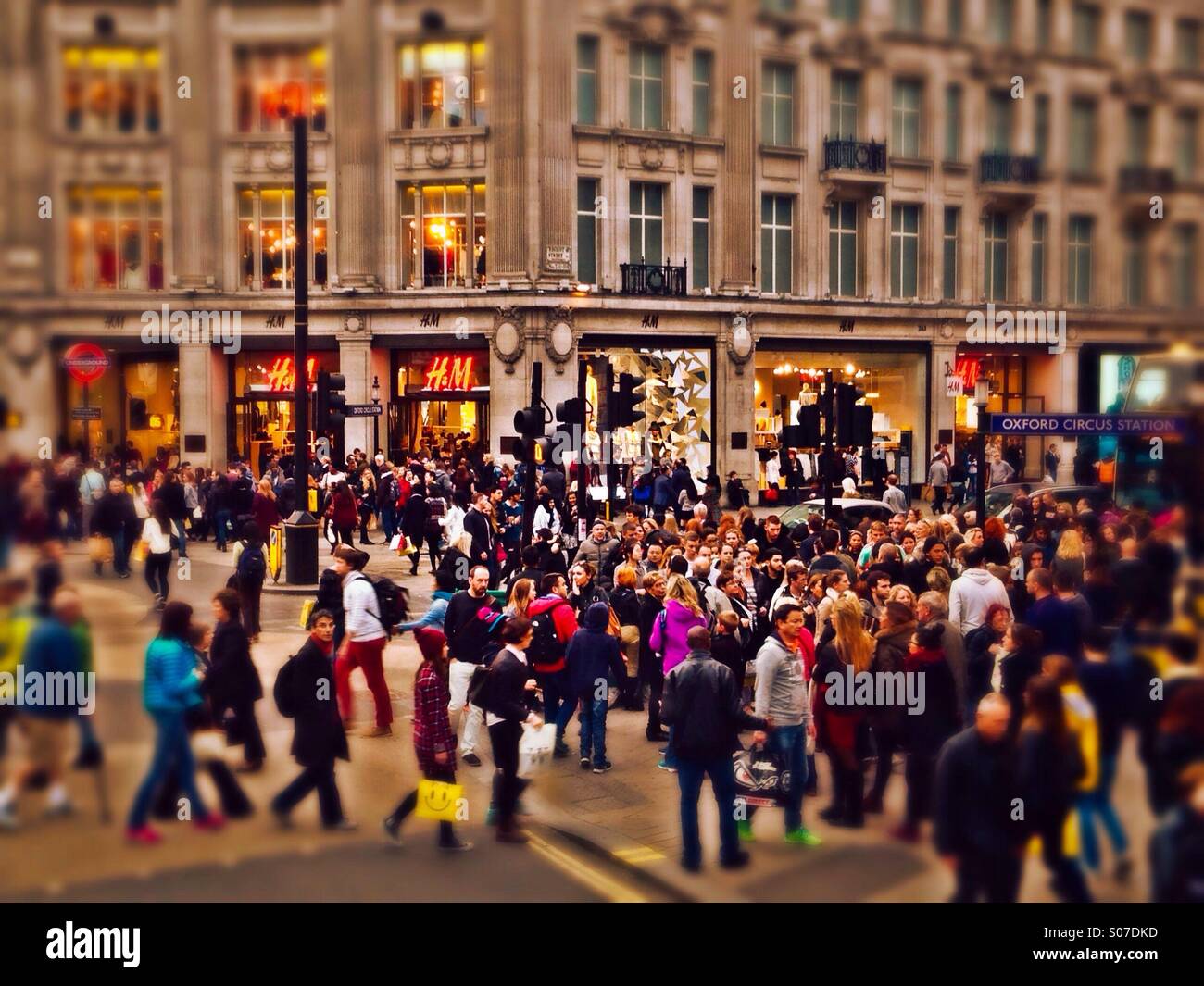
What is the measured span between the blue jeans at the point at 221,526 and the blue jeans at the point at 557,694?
10.8 metres

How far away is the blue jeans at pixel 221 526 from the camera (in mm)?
19078

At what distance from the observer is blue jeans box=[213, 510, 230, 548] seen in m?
19.1

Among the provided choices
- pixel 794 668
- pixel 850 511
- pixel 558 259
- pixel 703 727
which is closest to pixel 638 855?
pixel 703 727

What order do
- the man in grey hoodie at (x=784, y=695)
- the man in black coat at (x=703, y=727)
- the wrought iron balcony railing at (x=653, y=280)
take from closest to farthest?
the man in black coat at (x=703, y=727) < the man in grey hoodie at (x=784, y=695) < the wrought iron balcony railing at (x=653, y=280)

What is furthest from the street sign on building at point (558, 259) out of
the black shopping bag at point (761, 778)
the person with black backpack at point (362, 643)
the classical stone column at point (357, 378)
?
the black shopping bag at point (761, 778)

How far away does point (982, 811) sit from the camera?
12.2ft

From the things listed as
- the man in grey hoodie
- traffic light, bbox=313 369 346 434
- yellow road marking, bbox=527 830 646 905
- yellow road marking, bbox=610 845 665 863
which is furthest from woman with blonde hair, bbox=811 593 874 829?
traffic light, bbox=313 369 346 434

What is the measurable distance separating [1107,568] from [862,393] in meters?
11.6

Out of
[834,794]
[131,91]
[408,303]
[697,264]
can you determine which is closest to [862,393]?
[834,794]

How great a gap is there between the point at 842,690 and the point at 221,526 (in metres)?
14.2

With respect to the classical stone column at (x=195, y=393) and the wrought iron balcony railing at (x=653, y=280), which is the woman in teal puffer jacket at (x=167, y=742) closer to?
the classical stone column at (x=195, y=393)

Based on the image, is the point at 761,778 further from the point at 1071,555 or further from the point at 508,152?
the point at 508,152

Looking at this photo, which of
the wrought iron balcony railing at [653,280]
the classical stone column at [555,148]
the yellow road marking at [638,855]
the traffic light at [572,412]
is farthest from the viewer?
the wrought iron balcony railing at [653,280]
